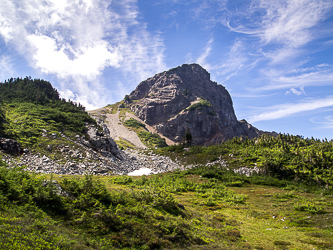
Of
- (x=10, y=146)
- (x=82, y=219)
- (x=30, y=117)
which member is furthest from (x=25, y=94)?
(x=82, y=219)

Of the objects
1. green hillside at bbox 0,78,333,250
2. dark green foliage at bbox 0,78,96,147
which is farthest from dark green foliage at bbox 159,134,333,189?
dark green foliage at bbox 0,78,96,147

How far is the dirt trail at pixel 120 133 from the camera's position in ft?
438

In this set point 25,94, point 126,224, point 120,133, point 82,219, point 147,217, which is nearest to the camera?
point 82,219

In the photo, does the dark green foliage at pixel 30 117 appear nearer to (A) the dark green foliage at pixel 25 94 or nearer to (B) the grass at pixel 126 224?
(A) the dark green foliage at pixel 25 94

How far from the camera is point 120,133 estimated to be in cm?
14688

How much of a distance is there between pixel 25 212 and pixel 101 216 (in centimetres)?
331


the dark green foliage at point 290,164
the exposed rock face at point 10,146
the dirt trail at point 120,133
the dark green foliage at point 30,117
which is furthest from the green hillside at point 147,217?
the dirt trail at point 120,133

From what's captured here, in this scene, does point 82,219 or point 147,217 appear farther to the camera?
point 147,217

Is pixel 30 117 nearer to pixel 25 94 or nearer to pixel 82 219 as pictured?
pixel 25 94

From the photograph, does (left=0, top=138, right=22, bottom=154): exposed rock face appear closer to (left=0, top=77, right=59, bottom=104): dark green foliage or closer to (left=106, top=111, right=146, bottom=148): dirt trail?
(left=0, top=77, right=59, bottom=104): dark green foliage

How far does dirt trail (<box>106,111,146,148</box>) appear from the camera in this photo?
134m

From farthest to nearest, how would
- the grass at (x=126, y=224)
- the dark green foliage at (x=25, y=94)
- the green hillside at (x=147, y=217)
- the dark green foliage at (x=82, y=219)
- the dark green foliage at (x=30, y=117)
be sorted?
the dark green foliage at (x=25, y=94)
the dark green foliage at (x=30, y=117)
the dark green foliage at (x=82, y=219)
the green hillside at (x=147, y=217)
the grass at (x=126, y=224)

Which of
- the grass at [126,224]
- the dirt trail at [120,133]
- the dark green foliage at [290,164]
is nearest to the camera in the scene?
the grass at [126,224]

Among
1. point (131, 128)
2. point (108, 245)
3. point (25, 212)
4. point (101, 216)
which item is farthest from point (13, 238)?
point (131, 128)
